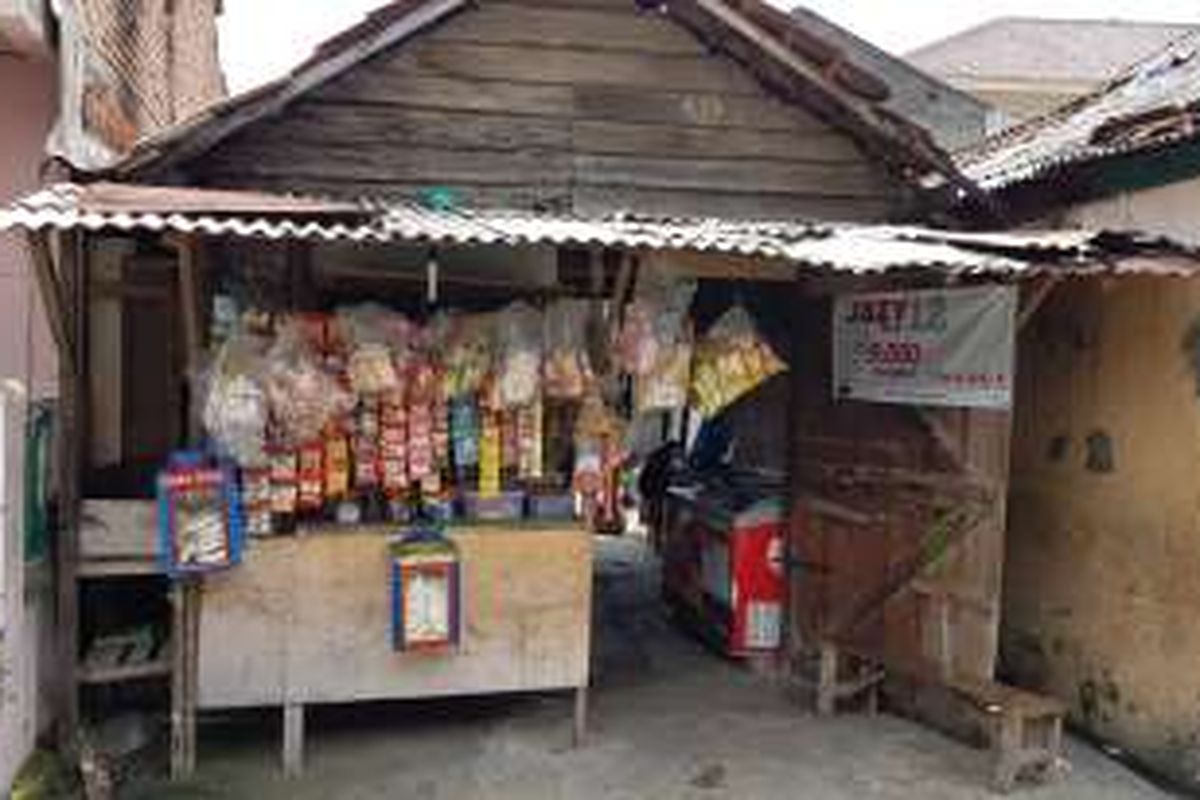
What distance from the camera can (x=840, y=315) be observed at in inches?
346

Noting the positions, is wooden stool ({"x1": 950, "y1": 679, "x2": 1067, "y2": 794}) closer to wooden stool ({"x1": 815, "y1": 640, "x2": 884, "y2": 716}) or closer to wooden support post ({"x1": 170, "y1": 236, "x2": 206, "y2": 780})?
wooden stool ({"x1": 815, "y1": 640, "x2": 884, "y2": 716})

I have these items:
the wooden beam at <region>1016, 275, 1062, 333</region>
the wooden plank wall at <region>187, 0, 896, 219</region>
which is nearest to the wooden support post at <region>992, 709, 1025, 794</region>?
the wooden beam at <region>1016, 275, 1062, 333</region>

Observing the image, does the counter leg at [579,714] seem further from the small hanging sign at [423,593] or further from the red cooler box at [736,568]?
the red cooler box at [736,568]

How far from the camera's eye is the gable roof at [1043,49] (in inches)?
1091

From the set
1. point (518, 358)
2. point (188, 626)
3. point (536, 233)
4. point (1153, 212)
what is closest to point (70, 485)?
point (188, 626)

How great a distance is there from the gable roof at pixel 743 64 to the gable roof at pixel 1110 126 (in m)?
0.64

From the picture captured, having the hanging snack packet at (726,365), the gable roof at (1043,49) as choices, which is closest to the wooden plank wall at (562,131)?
the hanging snack packet at (726,365)

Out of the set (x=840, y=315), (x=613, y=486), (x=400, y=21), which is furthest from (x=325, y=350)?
(x=840, y=315)

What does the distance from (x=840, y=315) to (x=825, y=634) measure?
2.04 m

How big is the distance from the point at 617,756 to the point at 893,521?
220 cm

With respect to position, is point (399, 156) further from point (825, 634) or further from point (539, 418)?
point (825, 634)

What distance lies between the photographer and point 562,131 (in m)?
9.11

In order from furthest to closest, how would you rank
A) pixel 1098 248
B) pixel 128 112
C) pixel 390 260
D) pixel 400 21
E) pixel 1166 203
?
pixel 128 112
pixel 400 21
pixel 390 260
pixel 1166 203
pixel 1098 248

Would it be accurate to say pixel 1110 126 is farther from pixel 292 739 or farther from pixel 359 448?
pixel 292 739
